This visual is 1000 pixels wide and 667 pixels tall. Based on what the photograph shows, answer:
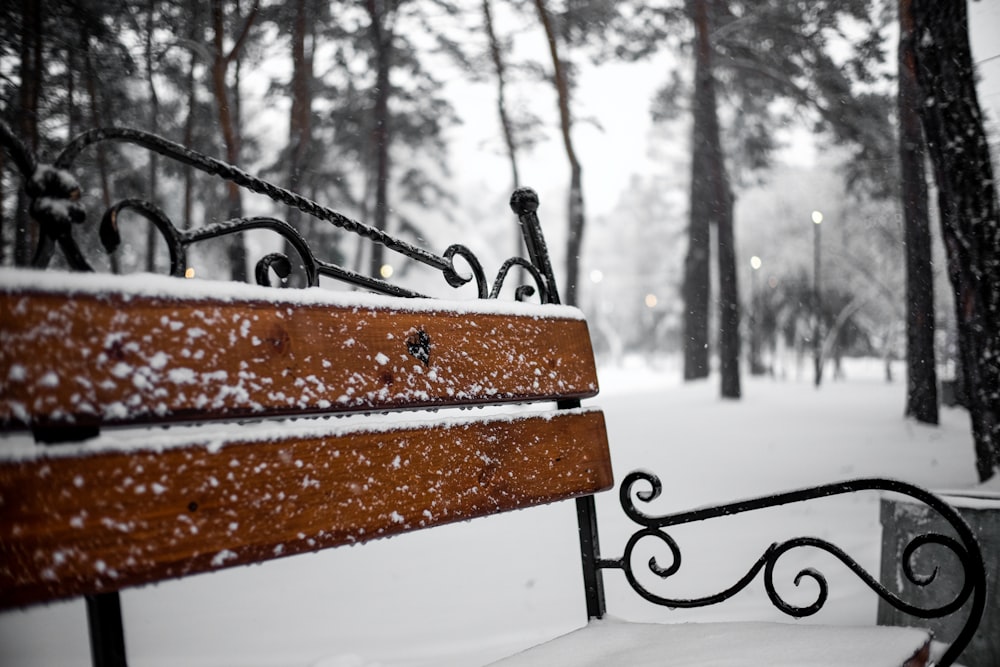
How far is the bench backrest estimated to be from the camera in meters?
0.91

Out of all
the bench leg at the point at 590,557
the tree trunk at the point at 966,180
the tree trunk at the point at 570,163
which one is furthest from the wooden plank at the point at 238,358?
the tree trunk at the point at 570,163

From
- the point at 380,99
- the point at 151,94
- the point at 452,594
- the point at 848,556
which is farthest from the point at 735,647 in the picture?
the point at 380,99

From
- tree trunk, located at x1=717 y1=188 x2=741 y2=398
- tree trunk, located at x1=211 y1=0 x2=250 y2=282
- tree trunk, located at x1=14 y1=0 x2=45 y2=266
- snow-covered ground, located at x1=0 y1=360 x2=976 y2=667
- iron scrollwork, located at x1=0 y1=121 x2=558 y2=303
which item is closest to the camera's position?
iron scrollwork, located at x1=0 y1=121 x2=558 y2=303

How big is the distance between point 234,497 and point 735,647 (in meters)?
1.08

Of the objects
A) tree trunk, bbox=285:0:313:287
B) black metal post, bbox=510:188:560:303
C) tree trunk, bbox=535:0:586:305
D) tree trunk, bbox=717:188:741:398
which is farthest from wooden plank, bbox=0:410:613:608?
tree trunk, bbox=717:188:741:398

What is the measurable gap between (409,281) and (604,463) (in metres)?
20.0

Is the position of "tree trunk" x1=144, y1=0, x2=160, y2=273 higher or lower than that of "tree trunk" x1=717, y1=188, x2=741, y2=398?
higher

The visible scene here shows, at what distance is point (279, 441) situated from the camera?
114cm

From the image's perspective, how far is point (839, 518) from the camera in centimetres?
461

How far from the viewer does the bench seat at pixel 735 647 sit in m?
1.37

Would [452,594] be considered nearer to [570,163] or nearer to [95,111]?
[95,111]

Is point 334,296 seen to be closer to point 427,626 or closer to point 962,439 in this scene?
point 427,626

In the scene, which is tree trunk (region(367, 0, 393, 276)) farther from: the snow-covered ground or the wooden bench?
the wooden bench

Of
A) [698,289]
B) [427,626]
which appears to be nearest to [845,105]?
[698,289]
